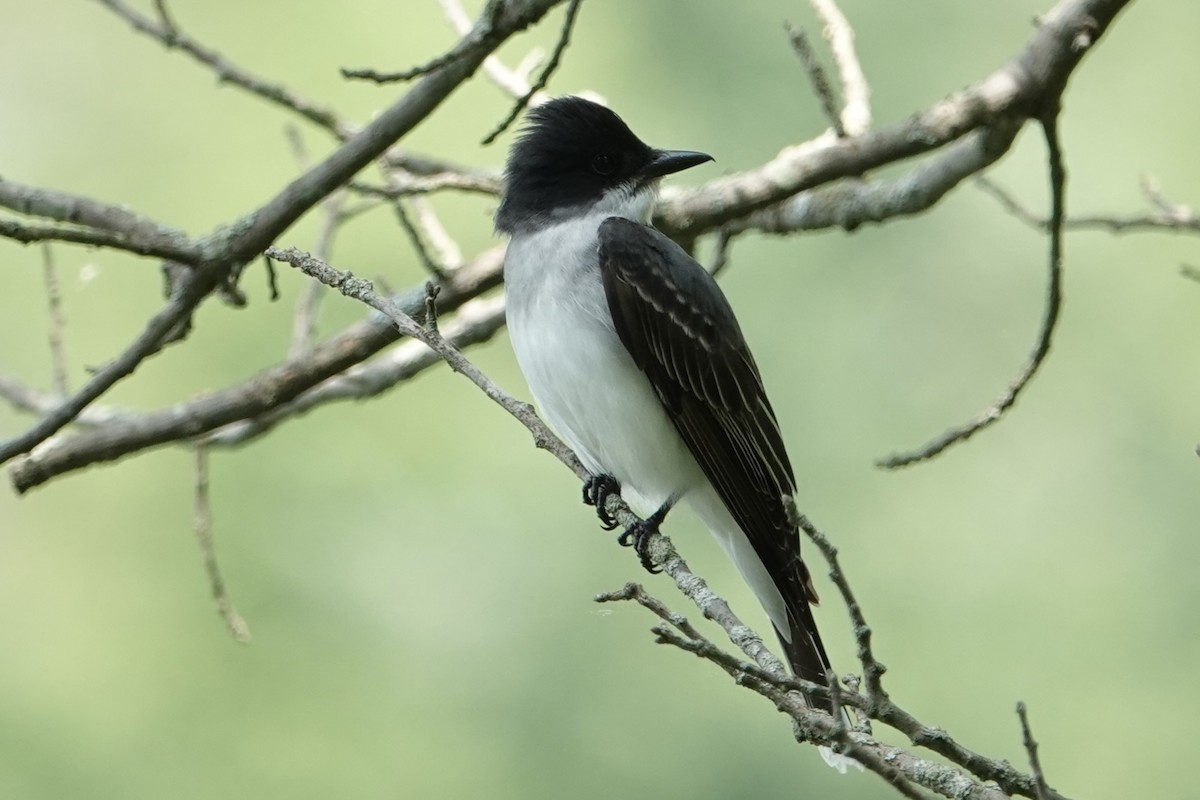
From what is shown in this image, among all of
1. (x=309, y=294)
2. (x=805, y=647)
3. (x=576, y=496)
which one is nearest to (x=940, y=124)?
(x=805, y=647)

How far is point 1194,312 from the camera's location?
25.2 ft

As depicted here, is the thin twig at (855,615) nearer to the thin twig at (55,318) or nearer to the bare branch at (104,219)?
the bare branch at (104,219)

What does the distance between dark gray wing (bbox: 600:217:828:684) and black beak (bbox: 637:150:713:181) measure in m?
0.21

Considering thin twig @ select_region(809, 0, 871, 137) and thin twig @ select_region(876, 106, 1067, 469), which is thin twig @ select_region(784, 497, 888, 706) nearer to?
thin twig @ select_region(876, 106, 1067, 469)

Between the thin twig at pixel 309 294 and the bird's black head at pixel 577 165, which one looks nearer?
the bird's black head at pixel 577 165

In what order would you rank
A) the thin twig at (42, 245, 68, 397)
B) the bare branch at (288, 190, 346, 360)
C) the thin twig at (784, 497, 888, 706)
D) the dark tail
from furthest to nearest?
the bare branch at (288, 190, 346, 360) < the thin twig at (42, 245, 68, 397) < the dark tail < the thin twig at (784, 497, 888, 706)

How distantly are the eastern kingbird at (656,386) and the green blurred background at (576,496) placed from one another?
247 cm

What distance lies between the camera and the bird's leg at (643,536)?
3737 mm

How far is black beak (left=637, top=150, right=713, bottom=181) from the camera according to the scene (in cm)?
450

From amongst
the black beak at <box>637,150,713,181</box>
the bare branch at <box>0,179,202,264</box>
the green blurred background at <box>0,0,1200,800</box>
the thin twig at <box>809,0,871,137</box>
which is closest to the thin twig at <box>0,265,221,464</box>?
the bare branch at <box>0,179,202,264</box>

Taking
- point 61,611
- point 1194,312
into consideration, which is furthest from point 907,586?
point 61,611

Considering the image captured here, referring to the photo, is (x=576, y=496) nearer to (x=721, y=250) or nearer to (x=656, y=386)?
(x=721, y=250)

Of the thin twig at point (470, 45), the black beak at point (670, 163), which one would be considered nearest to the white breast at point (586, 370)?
the black beak at point (670, 163)

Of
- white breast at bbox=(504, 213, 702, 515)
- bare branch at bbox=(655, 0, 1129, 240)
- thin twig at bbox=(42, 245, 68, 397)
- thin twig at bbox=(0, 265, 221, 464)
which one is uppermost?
bare branch at bbox=(655, 0, 1129, 240)
